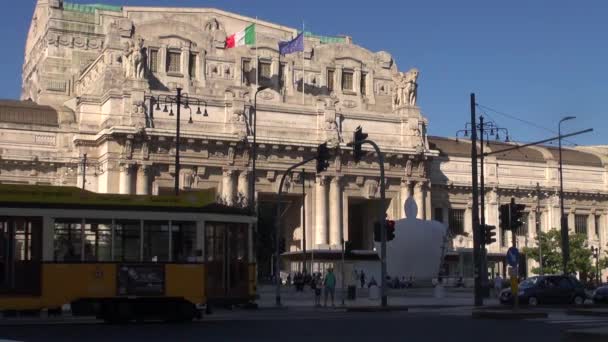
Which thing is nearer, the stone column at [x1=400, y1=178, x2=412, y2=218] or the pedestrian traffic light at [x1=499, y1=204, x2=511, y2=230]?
the pedestrian traffic light at [x1=499, y1=204, x2=511, y2=230]

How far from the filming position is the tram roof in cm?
2402

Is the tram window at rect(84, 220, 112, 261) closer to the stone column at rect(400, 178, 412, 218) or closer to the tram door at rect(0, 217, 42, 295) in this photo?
the tram door at rect(0, 217, 42, 295)

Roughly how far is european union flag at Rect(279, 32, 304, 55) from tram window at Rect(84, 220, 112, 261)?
55.9 meters

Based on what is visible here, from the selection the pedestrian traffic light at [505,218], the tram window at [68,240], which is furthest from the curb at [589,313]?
the tram window at [68,240]

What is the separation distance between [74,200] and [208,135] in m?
48.8

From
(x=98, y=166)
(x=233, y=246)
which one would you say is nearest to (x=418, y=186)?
(x=98, y=166)

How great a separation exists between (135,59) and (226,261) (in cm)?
4901

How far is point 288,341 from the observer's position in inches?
779

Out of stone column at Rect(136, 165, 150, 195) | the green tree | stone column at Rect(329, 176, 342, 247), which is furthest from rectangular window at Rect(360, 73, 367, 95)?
stone column at Rect(136, 165, 150, 195)

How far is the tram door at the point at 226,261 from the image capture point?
2562 cm

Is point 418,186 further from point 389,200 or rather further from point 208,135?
point 208,135

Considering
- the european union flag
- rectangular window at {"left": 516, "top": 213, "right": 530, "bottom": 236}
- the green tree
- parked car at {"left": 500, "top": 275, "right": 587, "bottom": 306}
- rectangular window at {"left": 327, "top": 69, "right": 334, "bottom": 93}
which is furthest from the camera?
rectangular window at {"left": 516, "top": 213, "right": 530, "bottom": 236}

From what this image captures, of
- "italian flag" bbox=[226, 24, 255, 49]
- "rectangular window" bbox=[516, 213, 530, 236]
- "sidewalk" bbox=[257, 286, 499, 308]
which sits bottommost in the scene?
"sidewalk" bbox=[257, 286, 499, 308]

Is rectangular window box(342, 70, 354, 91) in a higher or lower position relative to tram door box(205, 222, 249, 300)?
higher
